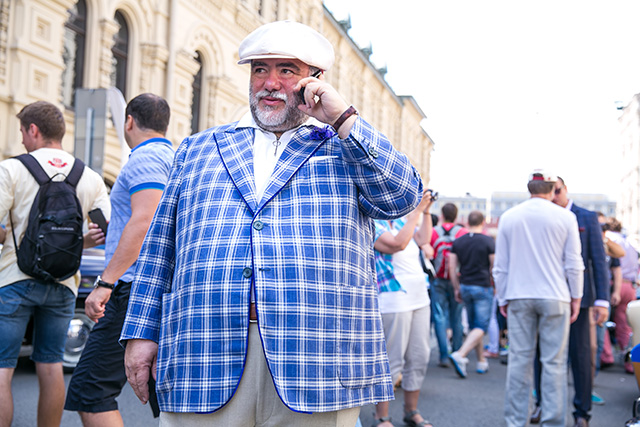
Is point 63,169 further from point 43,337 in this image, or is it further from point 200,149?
point 200,149

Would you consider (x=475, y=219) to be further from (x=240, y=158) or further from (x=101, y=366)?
(x=240, y=158)

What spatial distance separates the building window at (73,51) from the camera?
44.9 feet

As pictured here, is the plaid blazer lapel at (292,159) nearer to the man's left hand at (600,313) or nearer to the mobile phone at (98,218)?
the mobile phone at (98,218)

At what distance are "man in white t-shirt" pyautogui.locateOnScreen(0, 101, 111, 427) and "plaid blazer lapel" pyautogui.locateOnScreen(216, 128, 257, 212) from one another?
2.11m

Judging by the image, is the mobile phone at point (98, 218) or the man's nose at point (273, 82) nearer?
the man's nose at point (273, 82)

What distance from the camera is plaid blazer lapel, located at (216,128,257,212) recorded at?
7.36 feet

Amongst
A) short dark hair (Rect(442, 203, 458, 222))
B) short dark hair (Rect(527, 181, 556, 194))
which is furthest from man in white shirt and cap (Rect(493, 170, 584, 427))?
short dark hair (Rect(442, 203, 458, 222))

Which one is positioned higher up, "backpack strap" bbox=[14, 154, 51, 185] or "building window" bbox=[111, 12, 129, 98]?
"building window" bbox=[111, 12, 129, 98]

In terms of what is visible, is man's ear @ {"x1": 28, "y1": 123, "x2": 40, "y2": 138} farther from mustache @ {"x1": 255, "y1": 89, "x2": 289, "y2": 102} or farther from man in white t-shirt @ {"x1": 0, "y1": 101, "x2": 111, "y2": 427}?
mustache @ {"x1": 255, "y1": 89, "x2": 289, "y2": 102}

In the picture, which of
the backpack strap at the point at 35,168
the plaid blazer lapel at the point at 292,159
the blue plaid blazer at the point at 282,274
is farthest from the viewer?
the backpack strap at the point at 35,168

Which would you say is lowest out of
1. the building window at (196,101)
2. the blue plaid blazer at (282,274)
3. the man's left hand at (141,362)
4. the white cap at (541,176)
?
the man's left hand at (141,362)

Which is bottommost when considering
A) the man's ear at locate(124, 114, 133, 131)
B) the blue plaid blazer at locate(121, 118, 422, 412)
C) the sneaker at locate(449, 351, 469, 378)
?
the sneaker at locate(449, 351, 469, 378)

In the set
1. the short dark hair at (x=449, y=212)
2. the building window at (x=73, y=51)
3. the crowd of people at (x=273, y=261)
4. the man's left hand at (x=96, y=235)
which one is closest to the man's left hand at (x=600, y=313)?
the crowd of people at (x=273, y=261)

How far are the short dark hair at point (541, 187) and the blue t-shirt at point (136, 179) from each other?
9.27 feet
